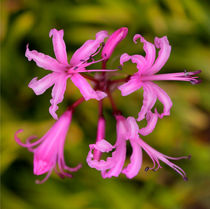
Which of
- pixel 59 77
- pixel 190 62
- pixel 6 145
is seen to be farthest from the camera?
pixel 190 62

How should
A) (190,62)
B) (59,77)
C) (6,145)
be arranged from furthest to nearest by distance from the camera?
(190,62) → (6,145) → (59,77)

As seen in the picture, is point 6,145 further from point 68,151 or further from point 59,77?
point 59,77

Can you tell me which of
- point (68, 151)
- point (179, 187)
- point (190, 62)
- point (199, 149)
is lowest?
point (179, 187)

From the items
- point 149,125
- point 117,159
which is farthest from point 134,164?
point 149,125

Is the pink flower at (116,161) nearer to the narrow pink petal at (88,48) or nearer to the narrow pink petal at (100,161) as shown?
the narrow pink petal at (100,161)

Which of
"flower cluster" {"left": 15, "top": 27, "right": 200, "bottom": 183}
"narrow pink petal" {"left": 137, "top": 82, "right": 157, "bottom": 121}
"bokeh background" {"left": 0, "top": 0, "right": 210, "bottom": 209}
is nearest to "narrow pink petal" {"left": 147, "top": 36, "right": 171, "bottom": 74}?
"flower cluster" {"left": 15, "top": 27, "right": 200, "bottom": 183}

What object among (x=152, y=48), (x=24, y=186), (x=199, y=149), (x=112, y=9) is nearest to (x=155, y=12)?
(x=112, y=9)

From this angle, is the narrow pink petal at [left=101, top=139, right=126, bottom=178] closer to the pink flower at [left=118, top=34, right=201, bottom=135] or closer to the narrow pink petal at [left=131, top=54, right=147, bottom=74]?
the pink flower at [left=118, top=34, right=201, bottom=135]
